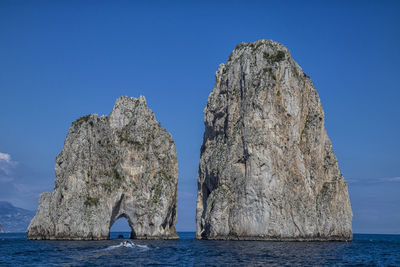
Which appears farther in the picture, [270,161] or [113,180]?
[113,180]

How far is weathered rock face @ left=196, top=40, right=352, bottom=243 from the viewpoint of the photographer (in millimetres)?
112188

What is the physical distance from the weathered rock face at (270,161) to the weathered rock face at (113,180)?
11.8 m

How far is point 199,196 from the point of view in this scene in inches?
5271

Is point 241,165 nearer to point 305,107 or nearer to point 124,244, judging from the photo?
point 305,107

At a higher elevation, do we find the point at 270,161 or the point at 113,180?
the point at 270,161

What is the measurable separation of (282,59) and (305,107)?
13.8 meters

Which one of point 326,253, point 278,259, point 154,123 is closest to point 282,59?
point 154,123

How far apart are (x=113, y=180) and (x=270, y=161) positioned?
38033 millimetres

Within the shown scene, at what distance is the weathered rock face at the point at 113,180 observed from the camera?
114 metres

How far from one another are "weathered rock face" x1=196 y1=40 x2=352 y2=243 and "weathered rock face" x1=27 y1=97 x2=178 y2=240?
11.8m

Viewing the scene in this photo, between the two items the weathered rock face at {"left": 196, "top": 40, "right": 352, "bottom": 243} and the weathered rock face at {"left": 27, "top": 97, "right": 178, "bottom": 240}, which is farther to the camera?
the weathered rock face at {"left": 27, "top": 97, "right": 178, "bottom": 240}

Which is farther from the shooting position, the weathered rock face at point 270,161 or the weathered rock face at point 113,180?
the weathered rock face at point 113,180

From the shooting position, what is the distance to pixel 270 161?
11388 centimetres

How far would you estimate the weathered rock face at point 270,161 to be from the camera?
368ft
